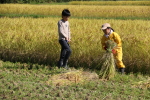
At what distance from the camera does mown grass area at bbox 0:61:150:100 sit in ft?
18.1

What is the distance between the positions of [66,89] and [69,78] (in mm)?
814

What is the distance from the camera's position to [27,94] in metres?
5.59

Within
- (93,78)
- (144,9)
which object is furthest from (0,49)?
(144,9)

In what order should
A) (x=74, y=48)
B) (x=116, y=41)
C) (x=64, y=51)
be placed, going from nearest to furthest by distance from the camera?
(x=116, y=41) < (x=64, y=51) < (x=74, y=48)

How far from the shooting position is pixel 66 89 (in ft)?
19.8

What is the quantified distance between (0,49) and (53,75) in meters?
3.28

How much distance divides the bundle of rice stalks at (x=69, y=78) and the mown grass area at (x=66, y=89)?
6.9 inches

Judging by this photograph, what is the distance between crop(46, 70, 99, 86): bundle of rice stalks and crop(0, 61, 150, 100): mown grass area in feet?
0.57

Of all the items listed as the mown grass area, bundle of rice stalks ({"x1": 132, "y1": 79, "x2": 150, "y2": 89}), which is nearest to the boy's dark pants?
the mown grass area

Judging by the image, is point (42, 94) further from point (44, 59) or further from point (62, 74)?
point (44, 59)

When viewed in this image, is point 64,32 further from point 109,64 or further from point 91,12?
point 91,12

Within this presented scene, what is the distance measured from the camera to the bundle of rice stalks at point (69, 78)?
21.8 ft

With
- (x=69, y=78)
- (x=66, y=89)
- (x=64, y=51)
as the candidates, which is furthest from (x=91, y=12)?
(x=66, y=89)

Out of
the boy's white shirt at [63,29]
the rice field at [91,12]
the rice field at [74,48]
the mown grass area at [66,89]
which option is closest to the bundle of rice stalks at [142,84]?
the mown grass area at [66,89]
